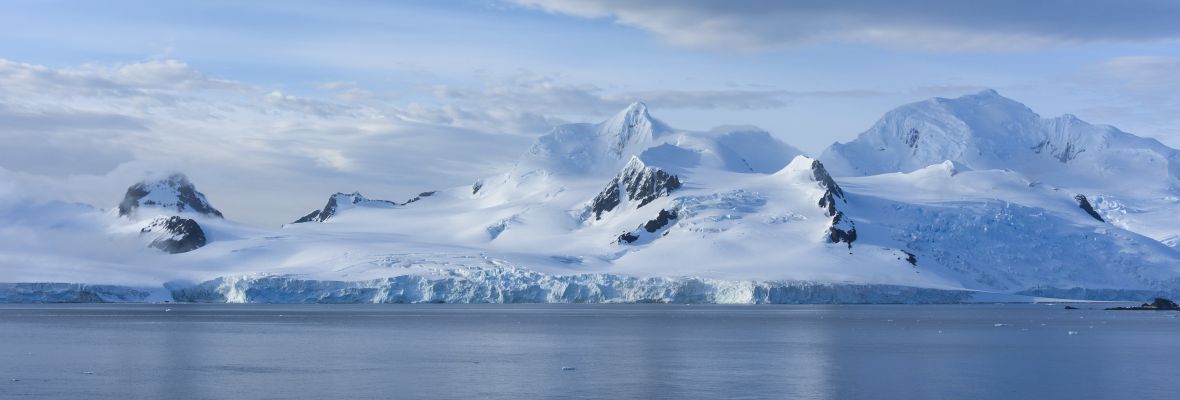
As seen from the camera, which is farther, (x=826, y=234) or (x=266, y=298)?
(x=826, y=234)

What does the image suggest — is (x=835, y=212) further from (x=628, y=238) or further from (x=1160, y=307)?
(x=1160, y=307)

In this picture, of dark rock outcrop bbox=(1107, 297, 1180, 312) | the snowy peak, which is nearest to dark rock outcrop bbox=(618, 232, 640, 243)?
the snowy peak

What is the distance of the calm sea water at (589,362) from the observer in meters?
46.8

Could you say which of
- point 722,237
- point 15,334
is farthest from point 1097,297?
point 15,334

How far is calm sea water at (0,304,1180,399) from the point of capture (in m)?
46.8

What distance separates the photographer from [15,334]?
84.3 meters

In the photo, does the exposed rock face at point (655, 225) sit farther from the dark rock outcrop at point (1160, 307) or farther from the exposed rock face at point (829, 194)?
the dark rock outcrop at point (1160, 307)

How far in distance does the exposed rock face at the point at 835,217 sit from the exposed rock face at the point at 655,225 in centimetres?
2228

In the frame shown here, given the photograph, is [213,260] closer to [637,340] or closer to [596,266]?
[596,266]

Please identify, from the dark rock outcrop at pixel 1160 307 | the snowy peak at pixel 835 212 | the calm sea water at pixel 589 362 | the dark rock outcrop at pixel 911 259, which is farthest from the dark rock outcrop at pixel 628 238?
the calm sea water at pixel 589 362

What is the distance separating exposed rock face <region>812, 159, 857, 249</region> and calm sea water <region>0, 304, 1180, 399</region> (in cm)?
8046

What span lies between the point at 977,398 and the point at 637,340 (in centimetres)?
3524

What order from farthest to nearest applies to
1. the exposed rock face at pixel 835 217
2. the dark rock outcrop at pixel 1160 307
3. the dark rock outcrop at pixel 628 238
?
the dark rock outcrop at pixel 628 238, the exposed rock face at pixel 835 217, the dark rock outcrop at pixel 1160 307

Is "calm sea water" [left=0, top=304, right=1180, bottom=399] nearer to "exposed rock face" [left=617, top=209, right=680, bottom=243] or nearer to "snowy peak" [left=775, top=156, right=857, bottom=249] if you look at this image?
"snowy peak" [left=775, top=156, right=857, bottom=249]
